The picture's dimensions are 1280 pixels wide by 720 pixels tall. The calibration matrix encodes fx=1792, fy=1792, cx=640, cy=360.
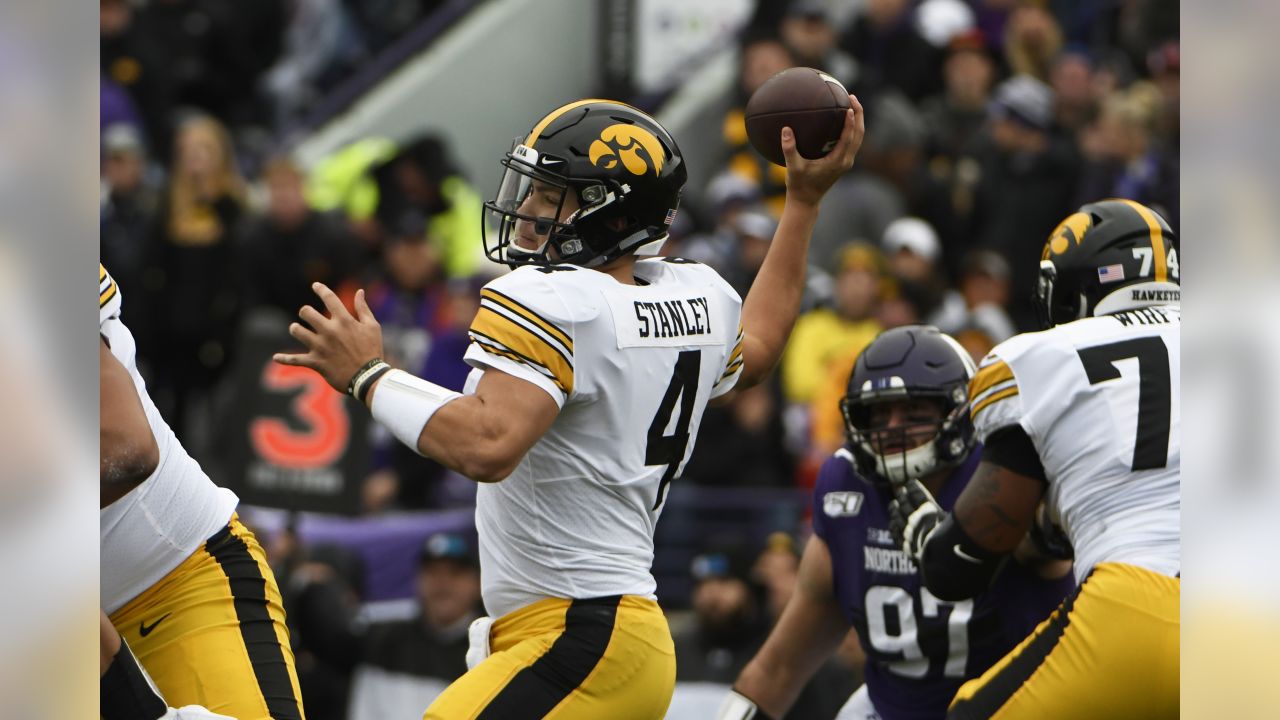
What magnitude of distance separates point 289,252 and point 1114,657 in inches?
280

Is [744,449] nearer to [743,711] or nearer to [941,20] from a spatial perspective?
[941,20]

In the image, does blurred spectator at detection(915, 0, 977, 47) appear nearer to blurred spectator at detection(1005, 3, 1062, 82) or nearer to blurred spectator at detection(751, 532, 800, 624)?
blurred spectator at detection(1005, 3, 1062, 82)

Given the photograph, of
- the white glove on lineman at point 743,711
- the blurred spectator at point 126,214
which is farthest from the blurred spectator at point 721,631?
the blurred spectator at point 126,214

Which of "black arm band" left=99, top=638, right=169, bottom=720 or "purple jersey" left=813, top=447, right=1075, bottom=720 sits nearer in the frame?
"black arm band" left=99, top=638, right=169, bottom=720

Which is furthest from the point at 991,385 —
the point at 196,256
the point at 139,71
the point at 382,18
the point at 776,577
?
the point at 382,18

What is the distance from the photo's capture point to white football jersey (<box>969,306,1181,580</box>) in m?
4.26

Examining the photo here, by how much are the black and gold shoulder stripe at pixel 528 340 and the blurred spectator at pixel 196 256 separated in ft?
22.3

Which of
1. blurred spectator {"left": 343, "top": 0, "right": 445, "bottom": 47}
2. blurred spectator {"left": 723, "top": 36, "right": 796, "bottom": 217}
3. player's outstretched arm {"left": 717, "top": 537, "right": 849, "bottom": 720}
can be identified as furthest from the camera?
blurred spectator {"left": 343, "top": 0, "right": 445, "bottom": 47}

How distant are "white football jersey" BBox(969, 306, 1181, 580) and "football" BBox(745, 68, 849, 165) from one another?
28.6 inches

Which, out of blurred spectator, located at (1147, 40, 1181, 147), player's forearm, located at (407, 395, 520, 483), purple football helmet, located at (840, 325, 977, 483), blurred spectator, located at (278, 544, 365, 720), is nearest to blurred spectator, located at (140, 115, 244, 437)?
blurred spectator, located at (278, 544, 365, 720)

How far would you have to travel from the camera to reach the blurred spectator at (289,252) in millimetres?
10367

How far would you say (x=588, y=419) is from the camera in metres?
3.93
